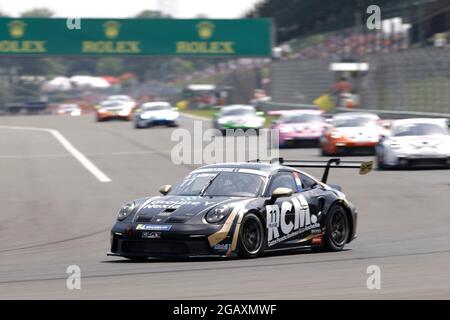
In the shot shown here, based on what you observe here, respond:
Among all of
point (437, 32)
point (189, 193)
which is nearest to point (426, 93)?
point (437, 32)

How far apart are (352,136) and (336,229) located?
18324mm

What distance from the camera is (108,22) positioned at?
8262 centimetres

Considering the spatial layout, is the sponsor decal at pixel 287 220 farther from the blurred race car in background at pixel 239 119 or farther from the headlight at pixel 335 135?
the blurred race car in background at pixel 239 119

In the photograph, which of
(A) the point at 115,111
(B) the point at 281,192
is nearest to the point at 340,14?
(A) the point at 115,111

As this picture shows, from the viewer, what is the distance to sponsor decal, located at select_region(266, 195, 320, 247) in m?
13.1

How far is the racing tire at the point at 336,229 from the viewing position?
13953 millimetres

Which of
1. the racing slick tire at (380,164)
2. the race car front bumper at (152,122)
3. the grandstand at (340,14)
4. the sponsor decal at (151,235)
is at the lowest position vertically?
the race car front bumper at (152,122)

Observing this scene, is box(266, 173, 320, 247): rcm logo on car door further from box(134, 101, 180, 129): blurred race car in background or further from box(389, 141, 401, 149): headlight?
box(134, 101, 180, 129): blurred race car in background

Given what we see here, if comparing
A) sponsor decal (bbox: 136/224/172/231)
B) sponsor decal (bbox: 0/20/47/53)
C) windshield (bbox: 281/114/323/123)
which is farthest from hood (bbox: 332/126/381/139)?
sponsor decal (bbox: 0/20/47/53)

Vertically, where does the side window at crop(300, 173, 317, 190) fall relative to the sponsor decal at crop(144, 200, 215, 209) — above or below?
above

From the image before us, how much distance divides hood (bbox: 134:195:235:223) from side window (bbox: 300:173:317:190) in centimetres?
131

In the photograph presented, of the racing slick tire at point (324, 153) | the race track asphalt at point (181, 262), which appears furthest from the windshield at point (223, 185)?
the racing slick tire at point (324, 153)

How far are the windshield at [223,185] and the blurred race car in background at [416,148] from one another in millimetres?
14152
